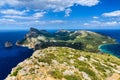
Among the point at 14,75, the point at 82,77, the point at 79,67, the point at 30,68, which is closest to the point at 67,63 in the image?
the point at 79,67

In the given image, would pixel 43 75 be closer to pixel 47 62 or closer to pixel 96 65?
pixel 47 62

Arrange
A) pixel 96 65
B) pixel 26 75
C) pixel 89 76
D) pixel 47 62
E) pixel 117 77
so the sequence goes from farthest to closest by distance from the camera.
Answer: pixel 96 65 → pixel 47 62 → pixel 89 76 → pixel 26 75 → pixel 117 77

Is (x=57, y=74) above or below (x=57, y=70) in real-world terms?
below

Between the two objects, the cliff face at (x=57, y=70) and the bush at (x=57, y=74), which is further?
the bush at (x=57, y=74)

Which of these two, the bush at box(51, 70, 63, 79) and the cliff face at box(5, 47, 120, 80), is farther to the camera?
the bush at box(51, 70, 63, 79)

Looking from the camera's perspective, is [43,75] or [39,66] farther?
[39,66]

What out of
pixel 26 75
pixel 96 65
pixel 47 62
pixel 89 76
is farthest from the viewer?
pixel 96 65

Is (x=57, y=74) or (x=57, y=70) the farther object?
(x=57, y=70)

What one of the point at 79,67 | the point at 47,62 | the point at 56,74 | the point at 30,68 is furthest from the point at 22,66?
the point at 79,67

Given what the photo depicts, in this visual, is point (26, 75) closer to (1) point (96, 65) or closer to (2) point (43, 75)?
(2) point (43, 75)
